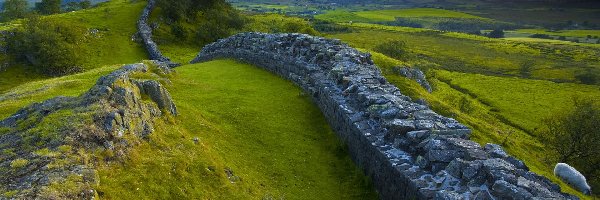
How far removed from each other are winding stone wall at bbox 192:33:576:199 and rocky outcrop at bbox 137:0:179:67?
141 ft

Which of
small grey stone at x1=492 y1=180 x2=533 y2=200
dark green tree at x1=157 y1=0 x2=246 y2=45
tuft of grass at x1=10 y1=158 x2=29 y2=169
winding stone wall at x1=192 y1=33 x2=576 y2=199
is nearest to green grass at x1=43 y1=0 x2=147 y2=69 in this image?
dark green tree at x1=157 y1=0 x2=246 y2=45

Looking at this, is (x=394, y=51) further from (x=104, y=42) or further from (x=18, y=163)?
(x=18, y=163)

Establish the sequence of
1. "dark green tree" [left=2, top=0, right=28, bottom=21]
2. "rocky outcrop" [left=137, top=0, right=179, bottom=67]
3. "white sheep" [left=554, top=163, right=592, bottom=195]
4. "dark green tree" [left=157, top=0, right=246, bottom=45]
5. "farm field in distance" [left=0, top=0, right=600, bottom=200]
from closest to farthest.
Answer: "farm field in distance" [left=0, top=0, right=600, bottom=200] → "white sheep" [left=554, top=163, right=592, bottom=195] → "rocky outcrop" [left=137, top=0, right=179, bottom=67] → "dark green tree" [left=157, top=0, right=246, bottom=45] → "dark green tree" [left=2, top=0, right=28, bottom=21]

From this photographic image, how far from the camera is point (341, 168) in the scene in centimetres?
1927

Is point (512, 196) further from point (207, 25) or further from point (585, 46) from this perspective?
point (585, 46)

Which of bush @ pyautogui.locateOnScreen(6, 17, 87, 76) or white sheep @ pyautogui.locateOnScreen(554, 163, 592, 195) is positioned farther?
bush @ pyautogui.locateOnScreen(6, 17, 87, 76)

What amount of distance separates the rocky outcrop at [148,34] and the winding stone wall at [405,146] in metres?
43.0

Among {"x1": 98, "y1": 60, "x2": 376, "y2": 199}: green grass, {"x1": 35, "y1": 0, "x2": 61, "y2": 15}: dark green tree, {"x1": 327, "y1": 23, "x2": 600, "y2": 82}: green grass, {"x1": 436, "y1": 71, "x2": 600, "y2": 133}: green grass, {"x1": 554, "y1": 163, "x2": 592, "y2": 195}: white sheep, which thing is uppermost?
{"x1": 98, "y1": 60, "x2": 376, "y2": 199}: green grass

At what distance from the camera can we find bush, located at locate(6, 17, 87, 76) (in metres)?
60.0

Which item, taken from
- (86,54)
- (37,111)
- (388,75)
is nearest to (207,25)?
(86,54)

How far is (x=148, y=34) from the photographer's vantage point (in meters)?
75.3

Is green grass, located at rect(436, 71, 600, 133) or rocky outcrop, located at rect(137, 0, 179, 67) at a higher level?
rocky outcrop, located at rect(137, 0, 179, 67)

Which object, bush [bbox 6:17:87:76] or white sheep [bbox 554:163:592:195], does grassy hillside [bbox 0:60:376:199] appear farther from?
bush [bbox 6:17:87:76]

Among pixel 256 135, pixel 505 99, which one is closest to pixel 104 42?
pixel 256 135
